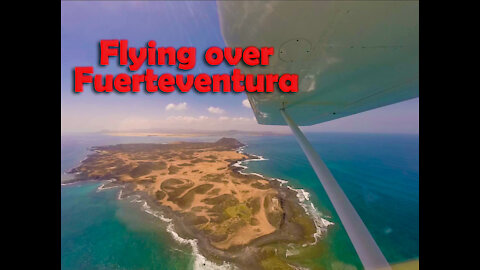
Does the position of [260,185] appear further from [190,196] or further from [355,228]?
[355,228]

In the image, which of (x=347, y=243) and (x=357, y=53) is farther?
(x=347, y=243)

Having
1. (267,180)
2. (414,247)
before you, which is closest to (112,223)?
(267,180)

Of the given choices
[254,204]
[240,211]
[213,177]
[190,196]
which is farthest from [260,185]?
[190,196]

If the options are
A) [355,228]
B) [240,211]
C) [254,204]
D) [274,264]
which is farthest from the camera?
[254,204]

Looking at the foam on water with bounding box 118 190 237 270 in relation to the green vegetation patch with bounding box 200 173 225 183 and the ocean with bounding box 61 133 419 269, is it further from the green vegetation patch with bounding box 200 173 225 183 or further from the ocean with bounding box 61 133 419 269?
the green vegetation patch with bounding box 200 173 225 183
